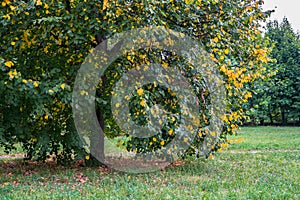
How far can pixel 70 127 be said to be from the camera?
6062 mm

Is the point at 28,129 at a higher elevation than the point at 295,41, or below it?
below

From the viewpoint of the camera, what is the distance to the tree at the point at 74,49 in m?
5.11

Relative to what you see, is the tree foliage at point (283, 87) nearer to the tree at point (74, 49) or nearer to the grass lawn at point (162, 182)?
the grass lawn at point (162, 182)

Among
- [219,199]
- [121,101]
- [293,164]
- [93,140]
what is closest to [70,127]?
[93,140]

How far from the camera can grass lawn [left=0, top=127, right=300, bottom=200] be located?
437 cm

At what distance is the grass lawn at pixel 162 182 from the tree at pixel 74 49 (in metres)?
0.46

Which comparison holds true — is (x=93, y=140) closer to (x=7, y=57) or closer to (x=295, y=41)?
(x=7, y=57)

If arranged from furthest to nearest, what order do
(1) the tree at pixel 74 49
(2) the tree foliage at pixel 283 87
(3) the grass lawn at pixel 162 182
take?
(2) the tree foliage at pixel 283 87
(1) the tree at pixel 74 49
(3) the grass lawn at pixel 162 182

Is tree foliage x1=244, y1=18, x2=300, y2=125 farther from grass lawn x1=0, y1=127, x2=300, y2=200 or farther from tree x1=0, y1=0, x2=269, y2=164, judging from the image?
tree x1=0, y1=0, x2=269, y2=164

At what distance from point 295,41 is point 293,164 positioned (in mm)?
17162

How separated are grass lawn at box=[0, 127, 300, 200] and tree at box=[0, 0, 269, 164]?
0.46 m

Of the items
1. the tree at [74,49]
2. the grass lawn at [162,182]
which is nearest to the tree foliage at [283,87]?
the grass lawn at [162,182]

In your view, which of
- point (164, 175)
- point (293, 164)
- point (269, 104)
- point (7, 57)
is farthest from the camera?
point (269, 104)

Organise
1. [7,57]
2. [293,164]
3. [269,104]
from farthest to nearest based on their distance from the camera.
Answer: [269,104] < [293,164] < [7,57]
